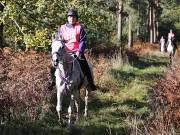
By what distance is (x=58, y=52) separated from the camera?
1002cm

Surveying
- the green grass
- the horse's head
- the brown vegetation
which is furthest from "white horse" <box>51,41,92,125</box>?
the brown vegetation

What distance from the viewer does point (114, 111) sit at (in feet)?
42.3

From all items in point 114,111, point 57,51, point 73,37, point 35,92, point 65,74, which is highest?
point 73,37

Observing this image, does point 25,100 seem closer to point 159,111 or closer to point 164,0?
point 159,111

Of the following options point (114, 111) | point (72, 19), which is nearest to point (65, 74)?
point (72, 19)

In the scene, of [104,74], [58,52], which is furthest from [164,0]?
[58,52]

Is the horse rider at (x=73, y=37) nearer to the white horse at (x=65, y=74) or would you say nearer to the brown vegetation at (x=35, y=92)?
the white horse at (x=65, y=74)

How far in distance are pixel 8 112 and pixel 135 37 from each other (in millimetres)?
52615

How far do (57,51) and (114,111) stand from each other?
3.59 metres

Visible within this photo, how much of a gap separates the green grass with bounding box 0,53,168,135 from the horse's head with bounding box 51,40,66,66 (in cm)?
148

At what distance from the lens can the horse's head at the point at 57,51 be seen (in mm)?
9945

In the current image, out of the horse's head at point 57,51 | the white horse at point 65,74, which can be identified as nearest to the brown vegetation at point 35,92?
the white horse at point 65,74

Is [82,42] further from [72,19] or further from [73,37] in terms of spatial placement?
[72,19]

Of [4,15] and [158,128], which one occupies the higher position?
[4,15]
